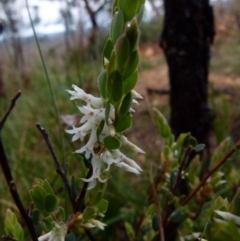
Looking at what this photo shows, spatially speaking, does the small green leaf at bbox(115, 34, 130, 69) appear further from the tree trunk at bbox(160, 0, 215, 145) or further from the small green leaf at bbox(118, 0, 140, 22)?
the tree trunk at bbox(160, 0, 215, 145)

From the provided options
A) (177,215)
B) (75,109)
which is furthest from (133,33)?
(75,109)

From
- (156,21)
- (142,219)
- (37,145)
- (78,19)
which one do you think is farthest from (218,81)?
(156,21)

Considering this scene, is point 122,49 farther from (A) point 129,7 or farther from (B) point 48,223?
(B) point 48,223

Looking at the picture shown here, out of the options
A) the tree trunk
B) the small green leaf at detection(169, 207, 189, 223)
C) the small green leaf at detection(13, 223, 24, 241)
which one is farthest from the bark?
the small green leaf at detection(13, 223, 24, 241)

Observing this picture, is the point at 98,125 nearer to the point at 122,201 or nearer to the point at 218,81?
the point at 122,201

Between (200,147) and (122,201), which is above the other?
(200,147)
